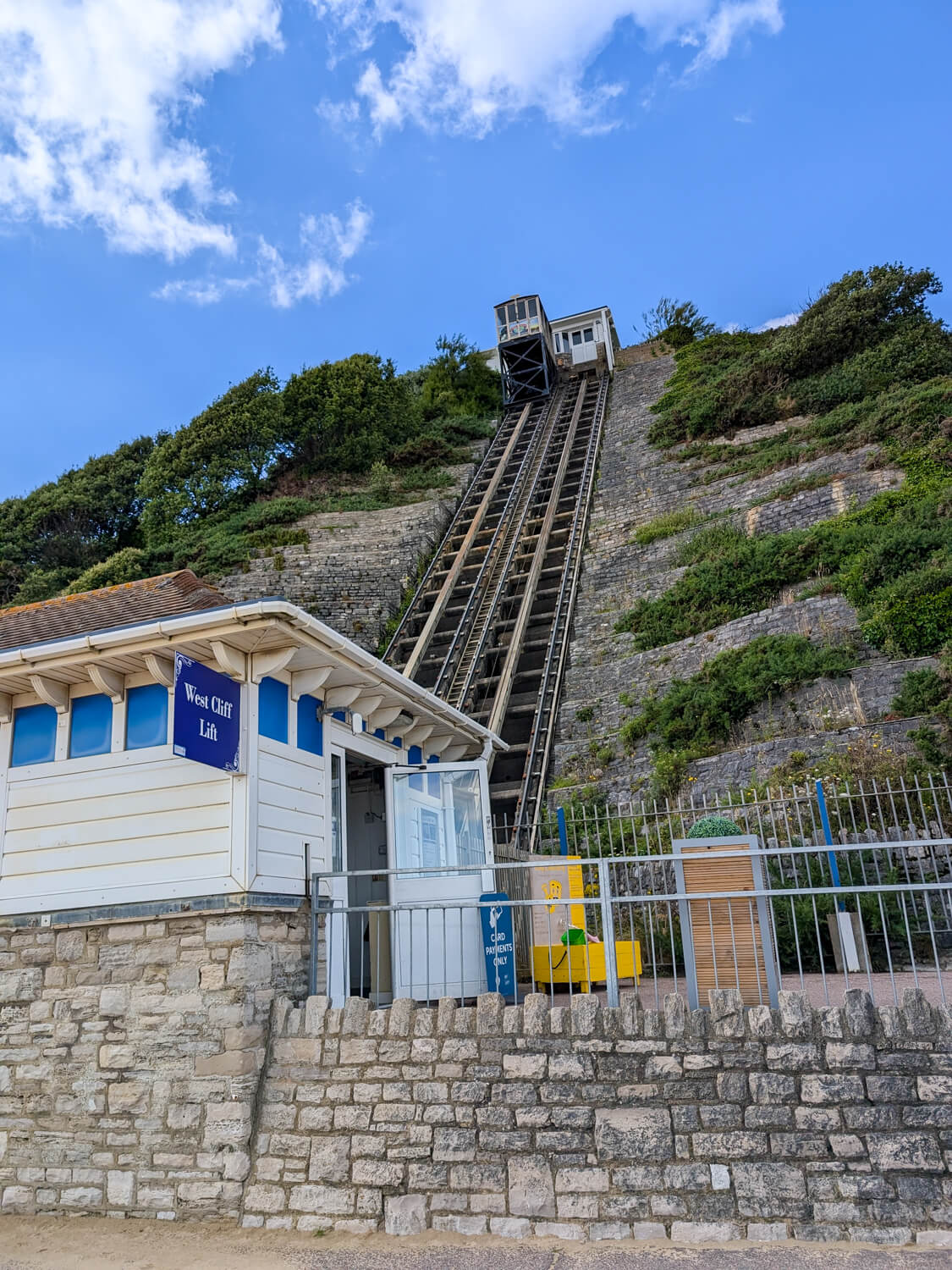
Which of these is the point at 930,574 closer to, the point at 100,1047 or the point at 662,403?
the point at 100,1047

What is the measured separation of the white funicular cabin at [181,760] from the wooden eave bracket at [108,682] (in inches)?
0.4

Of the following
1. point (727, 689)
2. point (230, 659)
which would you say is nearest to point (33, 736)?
point (230, 659)

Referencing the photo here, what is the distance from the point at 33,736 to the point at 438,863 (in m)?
3.67

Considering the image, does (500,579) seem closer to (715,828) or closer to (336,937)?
(715,828)

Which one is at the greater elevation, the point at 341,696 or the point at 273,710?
the point at 341,696

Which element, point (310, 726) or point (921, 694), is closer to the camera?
point (310, 726)

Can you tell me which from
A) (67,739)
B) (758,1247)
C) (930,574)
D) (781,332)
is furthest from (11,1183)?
(781,332)

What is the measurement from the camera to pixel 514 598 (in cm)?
1955

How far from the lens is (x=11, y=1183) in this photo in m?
5.56

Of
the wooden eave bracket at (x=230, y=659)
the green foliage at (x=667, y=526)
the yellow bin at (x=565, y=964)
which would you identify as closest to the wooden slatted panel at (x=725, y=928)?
the yellow bin at (x=565, y=964)

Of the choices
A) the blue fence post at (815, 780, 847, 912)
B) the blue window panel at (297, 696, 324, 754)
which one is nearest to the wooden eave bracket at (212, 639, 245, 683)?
the blue window panel at (297, 696, 324, 754)

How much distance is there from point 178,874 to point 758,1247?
13.3 ft

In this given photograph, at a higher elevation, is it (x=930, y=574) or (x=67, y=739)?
(x=930, y=574)

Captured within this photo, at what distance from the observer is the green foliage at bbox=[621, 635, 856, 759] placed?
12.7 metres
